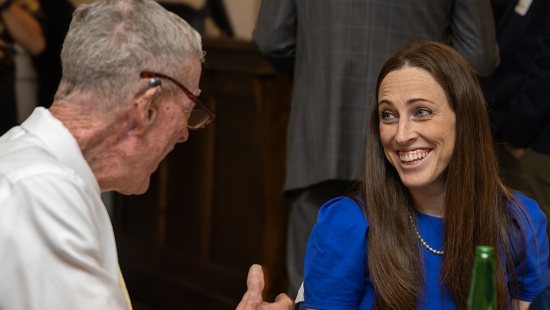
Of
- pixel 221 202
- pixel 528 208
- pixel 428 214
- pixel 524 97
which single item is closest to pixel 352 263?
pixel 428 214

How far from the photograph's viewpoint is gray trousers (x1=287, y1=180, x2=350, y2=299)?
2.80m

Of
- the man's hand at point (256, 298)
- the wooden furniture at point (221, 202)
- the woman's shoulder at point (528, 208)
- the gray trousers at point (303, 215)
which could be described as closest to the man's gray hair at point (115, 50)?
the man's hand at point (256, 298)

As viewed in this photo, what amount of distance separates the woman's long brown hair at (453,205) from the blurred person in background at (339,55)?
2.27 ft

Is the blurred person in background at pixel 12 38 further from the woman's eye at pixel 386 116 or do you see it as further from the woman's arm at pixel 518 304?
the woman's arm at pixel 518 304

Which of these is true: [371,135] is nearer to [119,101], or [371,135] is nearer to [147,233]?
[119,101]

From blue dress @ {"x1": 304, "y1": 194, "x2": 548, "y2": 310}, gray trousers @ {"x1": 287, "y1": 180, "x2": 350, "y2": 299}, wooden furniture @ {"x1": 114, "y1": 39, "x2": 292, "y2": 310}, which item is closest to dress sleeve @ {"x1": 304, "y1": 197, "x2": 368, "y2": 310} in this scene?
blue dress @ {"x1": 304, "y1": 194, "x2": 548, "y2": 310}

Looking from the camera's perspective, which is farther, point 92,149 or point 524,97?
point 524,97

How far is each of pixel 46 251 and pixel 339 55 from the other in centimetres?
161

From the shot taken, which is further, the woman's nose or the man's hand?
the woman's nose

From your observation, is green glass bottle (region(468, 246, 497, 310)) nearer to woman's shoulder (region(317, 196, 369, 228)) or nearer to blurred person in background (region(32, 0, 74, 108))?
woman's shoulder (region(317, 196, 369, 228))

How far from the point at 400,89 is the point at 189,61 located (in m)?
0.60

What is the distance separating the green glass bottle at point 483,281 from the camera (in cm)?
108

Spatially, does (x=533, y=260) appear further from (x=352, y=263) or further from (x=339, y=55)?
(x=339, y=55)

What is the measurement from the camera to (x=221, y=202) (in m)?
4.00
